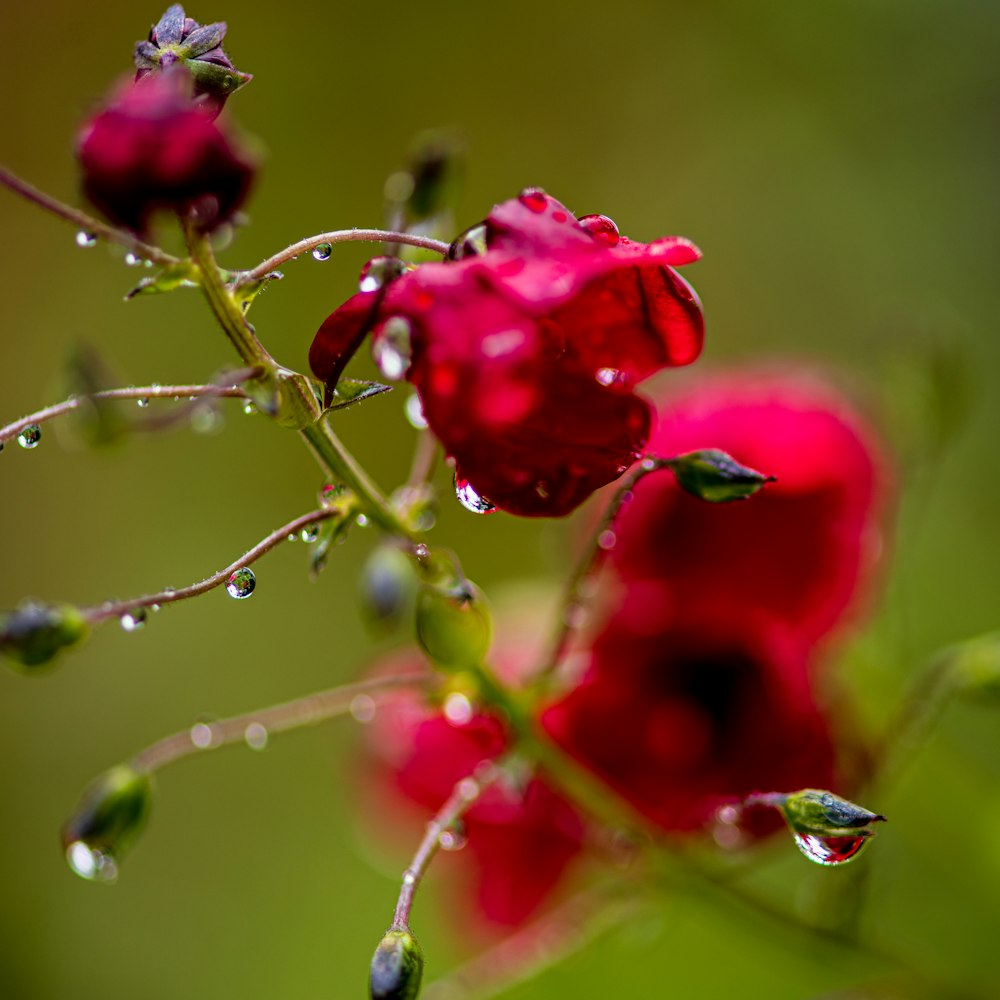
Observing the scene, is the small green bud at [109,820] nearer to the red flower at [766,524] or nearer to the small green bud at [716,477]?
the small green bud at [716,477]

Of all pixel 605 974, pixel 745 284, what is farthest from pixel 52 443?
pixel 605 974

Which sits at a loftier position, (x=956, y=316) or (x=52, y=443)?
(x=956, y=316)

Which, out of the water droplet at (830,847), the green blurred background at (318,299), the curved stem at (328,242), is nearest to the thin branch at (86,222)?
the curved stem at (328,242)

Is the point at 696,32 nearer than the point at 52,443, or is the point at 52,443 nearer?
the point at 696,32

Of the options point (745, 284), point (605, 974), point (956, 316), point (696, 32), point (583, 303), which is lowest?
Result: point (605, 974)

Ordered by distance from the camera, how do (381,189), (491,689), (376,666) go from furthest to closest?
(381,189) → (376,666) → (491,689)

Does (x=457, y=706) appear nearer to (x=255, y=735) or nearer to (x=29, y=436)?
(x=255, y=735)

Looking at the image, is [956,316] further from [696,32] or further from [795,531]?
[795,531]

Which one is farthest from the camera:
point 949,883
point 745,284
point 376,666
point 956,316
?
point 745,284
